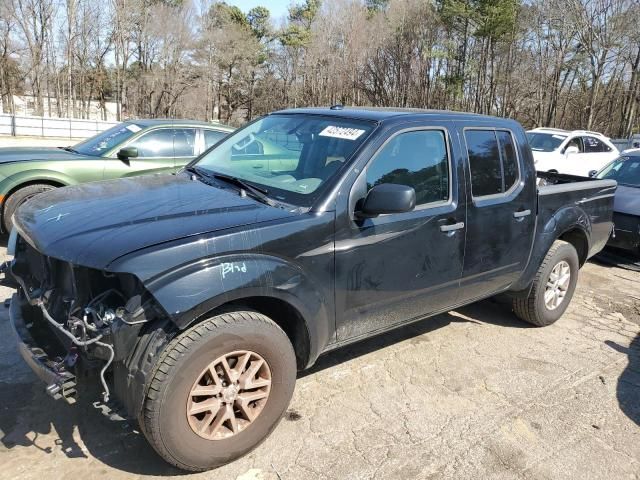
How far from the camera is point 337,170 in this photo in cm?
317

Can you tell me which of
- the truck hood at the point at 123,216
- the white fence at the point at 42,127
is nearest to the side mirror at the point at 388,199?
the truck hood at the point at 123,216

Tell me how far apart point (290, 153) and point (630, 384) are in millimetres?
3119

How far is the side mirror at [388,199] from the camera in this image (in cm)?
297

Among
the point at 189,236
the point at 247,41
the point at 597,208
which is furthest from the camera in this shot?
the point at 247,41

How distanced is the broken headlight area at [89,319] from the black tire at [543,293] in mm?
3512

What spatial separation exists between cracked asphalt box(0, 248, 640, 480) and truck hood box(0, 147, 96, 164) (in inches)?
104

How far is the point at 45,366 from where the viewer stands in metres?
2.54

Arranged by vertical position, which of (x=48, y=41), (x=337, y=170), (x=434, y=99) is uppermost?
(x=48, y=41)

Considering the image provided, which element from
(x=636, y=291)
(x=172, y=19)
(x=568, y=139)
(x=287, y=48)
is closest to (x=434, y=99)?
(x=287, y=48)

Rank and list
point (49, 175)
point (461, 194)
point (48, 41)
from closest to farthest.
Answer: point (461, 194), point (49, 175), point (48, 41)

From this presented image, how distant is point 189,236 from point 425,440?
1869 mm

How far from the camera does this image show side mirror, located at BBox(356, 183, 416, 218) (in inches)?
117

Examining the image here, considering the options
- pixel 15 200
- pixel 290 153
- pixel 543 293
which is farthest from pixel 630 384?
pixel 15 200

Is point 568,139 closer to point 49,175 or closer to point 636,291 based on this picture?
point 636,291
